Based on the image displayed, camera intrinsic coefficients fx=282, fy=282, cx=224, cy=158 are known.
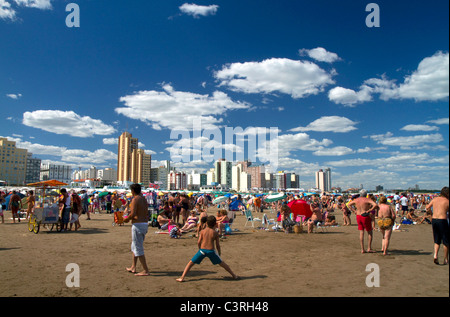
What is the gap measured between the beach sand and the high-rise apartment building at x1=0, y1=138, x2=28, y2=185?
129175mm

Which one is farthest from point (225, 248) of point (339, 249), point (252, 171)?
point (252, 171)

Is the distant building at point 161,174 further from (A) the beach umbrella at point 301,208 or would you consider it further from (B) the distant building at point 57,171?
(A) the beach umbrella at point 301,208

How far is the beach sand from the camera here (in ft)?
15.5

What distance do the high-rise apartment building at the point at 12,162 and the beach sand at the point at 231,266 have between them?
12918cm

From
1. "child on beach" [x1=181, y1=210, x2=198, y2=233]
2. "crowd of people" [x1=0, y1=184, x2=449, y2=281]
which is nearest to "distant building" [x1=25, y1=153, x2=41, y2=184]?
"crowd of people" [x1=0, y1=184, x2=449, y2=281]

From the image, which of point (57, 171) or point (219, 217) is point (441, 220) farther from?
point (57, 171)

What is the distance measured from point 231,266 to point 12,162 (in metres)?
142

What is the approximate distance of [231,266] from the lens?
257 inches

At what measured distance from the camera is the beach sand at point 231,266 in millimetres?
4711

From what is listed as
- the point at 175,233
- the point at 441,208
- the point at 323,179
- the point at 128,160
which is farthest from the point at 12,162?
the point at 323,179

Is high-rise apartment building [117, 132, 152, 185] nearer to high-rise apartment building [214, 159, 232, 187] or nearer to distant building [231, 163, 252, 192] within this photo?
distant building [231, 163, 252, 192]
